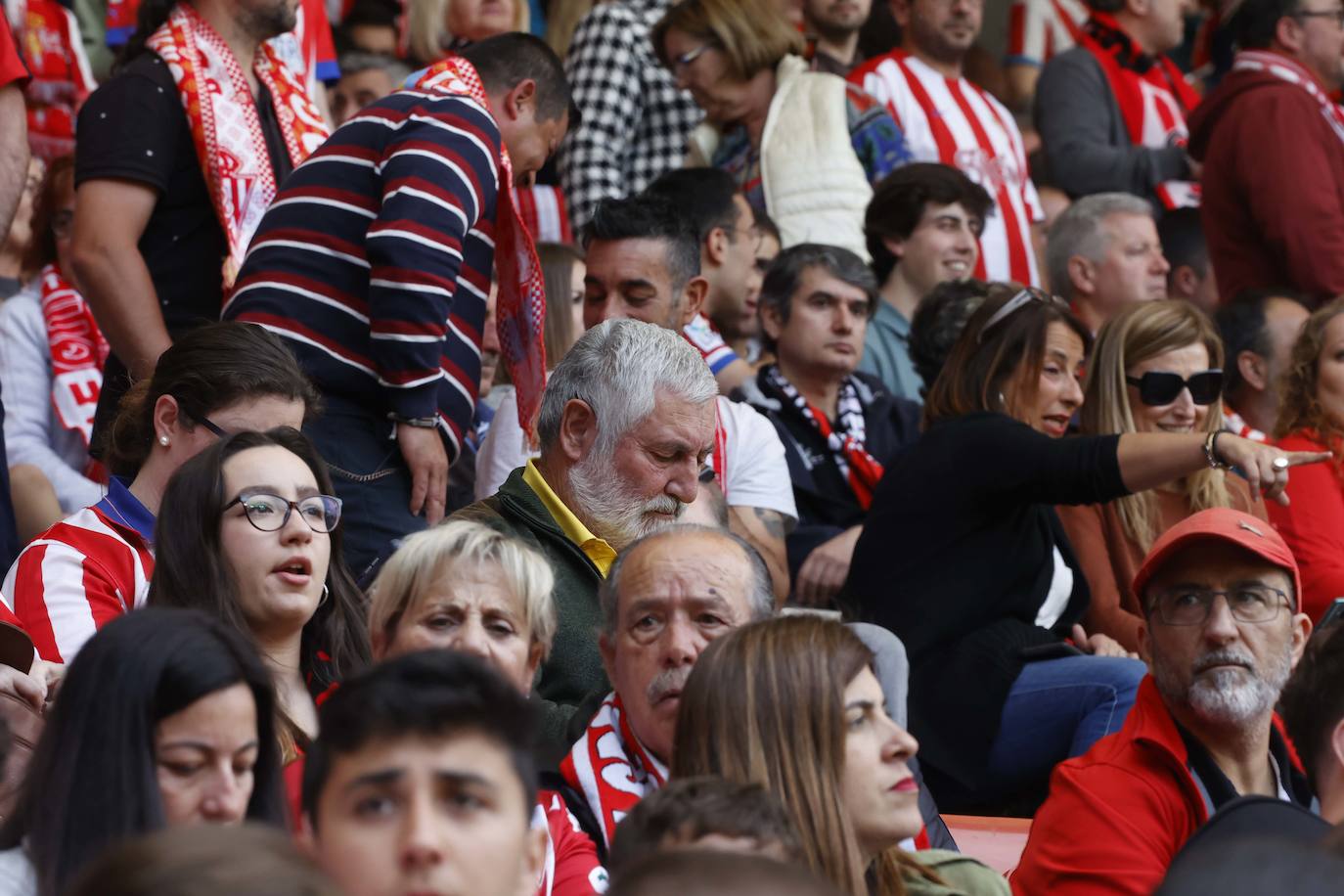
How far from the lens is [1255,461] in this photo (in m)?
4.58

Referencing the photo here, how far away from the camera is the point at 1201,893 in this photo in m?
1.95

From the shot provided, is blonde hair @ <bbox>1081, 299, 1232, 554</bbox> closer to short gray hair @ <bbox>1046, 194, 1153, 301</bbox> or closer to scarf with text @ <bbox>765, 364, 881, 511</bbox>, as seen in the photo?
scarf with text @ <bbox>765, 364, 881, 511</bbox>

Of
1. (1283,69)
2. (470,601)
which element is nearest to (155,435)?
(470,601)

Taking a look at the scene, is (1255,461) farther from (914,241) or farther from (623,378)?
(914,241)

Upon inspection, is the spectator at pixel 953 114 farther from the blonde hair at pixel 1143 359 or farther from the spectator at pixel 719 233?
the blonde hair at pixel 1143 359

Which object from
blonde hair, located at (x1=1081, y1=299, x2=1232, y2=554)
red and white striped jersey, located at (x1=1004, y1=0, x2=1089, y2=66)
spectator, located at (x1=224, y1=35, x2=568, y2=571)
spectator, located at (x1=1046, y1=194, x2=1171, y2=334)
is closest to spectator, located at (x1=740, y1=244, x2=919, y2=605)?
blonde hair, located at (x1=1081, y1=299, x2=1232, y2=554)

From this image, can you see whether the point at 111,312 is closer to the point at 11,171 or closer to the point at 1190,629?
the point at 11,171

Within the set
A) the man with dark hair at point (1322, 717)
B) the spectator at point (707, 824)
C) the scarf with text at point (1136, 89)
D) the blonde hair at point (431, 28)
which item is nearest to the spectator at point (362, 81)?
the blonde hair at point (431, 28)

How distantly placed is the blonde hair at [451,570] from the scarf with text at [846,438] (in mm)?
2763

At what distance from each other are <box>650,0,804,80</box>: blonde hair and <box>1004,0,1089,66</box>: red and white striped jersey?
2.55 m

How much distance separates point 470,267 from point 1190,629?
1992 mm

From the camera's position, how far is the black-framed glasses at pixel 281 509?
3926mm

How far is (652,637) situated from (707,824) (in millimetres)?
1076

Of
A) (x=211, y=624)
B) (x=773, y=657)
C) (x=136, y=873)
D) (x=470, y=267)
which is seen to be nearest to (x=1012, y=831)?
(x=773, y=657)
